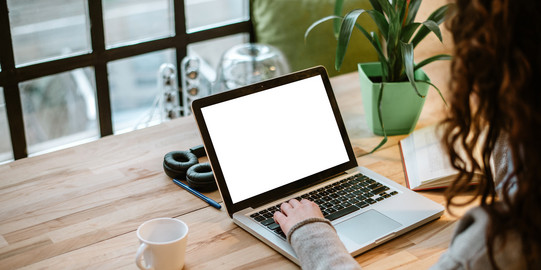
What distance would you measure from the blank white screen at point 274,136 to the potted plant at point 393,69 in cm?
18

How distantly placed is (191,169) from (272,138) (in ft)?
0.67

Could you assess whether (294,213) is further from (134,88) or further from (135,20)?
(134,88)

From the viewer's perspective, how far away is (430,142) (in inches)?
55.7

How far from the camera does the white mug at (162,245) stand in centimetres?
93

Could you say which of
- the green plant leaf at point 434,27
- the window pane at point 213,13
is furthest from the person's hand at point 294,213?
the window pane at point 213,13

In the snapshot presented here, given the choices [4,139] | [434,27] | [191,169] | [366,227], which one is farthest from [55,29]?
[366,227]

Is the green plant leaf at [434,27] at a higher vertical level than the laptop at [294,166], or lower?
higher

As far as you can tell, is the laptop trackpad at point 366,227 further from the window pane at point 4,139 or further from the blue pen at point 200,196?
the window pane at point 4,139

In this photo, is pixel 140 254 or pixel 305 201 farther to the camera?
pixel 305 201

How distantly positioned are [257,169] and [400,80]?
0.55 m

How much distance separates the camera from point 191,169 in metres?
1.27

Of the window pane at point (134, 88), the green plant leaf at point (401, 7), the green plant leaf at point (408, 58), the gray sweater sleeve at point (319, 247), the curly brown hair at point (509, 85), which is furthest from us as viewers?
the window pane at point (134, 88)

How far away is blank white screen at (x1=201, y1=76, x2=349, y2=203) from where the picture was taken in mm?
1139

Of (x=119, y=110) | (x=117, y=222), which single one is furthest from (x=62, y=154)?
(x=119, y=110)
